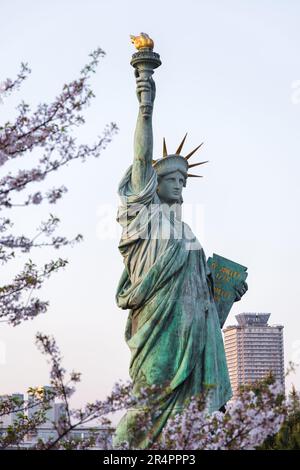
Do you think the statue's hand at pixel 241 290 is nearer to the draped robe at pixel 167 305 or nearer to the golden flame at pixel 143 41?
the draped robe at pixel 167 305

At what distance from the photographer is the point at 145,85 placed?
16625 mm

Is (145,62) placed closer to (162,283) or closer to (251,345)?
(162,283)

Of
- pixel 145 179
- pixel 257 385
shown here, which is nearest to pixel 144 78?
pixel 145 179

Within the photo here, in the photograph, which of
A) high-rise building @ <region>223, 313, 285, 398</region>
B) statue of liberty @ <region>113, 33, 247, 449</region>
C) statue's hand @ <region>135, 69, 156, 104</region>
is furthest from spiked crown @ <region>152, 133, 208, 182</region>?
high-rise building @ <region>223, 313, 285, 398</region>

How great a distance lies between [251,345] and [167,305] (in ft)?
173

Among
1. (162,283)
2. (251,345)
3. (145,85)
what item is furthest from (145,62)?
(251,345)

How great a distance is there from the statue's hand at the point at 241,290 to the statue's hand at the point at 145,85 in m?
3.61

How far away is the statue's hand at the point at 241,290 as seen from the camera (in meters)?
17.6

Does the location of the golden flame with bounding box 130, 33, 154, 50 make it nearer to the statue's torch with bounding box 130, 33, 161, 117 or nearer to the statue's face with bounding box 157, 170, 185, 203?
the statue's torch with bounding box 130, 33, 161, 117

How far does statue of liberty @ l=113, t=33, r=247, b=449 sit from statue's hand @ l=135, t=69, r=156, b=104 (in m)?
0.02

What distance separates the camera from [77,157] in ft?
32.1

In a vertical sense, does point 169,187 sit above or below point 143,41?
below
